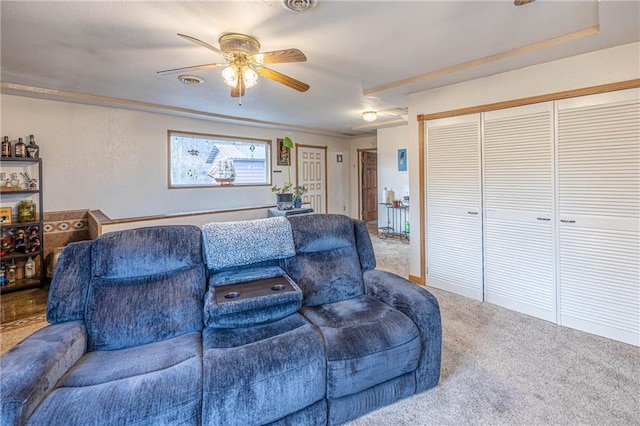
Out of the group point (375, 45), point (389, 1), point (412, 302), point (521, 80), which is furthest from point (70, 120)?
point (521, 80)

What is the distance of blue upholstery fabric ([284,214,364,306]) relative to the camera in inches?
84.7

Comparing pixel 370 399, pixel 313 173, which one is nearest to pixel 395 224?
pixel 313 173

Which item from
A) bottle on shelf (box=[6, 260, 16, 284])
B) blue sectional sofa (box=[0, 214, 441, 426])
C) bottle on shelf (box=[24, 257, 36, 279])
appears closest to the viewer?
blue sectional sofa (box=[0, 214, 441, 426])

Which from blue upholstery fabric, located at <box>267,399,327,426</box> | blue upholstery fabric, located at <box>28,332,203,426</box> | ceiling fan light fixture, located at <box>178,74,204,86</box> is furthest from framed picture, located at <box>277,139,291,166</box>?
blue upholstery fabric, located at <box>267,399,327,426</box>

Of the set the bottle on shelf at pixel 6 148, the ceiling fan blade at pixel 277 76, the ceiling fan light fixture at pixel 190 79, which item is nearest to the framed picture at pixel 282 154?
the ceiling fan light fixture at pixel 190 79

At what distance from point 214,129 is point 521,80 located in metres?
4.67

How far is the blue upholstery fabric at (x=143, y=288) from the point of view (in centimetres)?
167

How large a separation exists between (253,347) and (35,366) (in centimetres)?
86

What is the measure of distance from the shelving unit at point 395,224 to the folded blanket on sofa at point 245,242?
465cm

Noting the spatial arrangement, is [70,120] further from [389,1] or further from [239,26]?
[389,1]

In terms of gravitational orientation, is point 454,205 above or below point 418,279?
above

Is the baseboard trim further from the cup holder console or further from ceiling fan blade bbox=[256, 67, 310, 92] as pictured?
ceiling fan blade bbox=[256, 67, 310, 92]

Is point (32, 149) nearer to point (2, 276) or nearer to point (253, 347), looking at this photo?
point (2, 276)

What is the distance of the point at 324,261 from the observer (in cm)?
227
